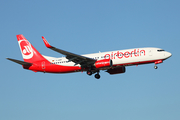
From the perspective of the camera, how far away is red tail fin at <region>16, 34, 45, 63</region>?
5525cm

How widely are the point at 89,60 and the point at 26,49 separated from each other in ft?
48.3

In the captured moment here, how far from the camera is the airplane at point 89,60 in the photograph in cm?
4712

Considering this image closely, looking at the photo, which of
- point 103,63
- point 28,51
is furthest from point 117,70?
point 28,51

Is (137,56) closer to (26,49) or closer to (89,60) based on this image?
(89,60)

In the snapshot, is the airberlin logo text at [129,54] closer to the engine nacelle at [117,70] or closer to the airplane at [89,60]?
the airplane at [89,60]

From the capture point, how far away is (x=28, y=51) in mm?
56500

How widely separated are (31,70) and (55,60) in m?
5.06

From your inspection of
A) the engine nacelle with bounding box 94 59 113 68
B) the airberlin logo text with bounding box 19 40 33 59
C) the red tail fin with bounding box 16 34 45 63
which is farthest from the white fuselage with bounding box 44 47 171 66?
the airberlin logo text with bounding box 19 40 33 59

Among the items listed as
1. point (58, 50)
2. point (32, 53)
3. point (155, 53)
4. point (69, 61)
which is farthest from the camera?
point (32, 53)

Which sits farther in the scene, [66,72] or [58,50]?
[66,72]

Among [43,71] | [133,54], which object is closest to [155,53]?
[133,54]

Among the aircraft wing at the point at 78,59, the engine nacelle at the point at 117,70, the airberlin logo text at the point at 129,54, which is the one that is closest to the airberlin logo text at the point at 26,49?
the aircraft wing at the point at 78,59

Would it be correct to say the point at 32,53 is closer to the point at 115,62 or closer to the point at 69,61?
the point at 69,61

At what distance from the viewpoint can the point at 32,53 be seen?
56000 millimetres
